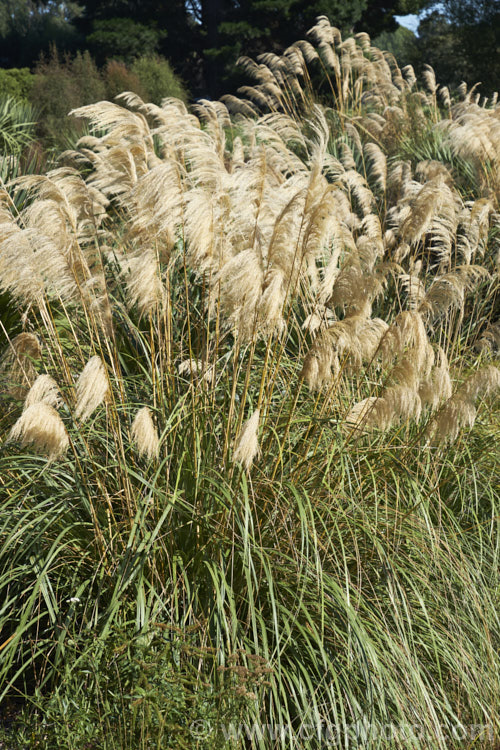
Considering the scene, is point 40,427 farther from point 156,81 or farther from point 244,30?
point 244,30

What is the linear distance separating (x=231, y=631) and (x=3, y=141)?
8.80 meters

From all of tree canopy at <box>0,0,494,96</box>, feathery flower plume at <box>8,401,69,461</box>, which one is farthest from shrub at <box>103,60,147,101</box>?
feathery flower plume at <box>8,401,69,461</box>

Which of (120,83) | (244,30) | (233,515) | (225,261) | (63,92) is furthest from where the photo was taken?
(244,30)

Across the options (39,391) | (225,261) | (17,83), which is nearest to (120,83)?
(17,83)

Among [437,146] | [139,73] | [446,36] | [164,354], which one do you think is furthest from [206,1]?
[164,354]

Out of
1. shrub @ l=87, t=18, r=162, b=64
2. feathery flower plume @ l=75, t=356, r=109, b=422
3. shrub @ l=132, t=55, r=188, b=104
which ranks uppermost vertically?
shrub @ l=87, t=18, r=162, b=64

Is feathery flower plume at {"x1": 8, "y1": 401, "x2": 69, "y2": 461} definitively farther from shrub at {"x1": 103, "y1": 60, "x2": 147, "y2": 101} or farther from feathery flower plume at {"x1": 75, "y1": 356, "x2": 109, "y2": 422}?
shrub at {"x1": 103, "y1": 60, "x2": 147, "y2": 101}

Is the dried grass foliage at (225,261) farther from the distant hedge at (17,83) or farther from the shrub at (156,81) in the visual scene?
the distant hedge at (17,83)

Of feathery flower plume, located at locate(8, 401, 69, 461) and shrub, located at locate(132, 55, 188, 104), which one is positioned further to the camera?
shrub, located at locate(132, 55, 188, 104)

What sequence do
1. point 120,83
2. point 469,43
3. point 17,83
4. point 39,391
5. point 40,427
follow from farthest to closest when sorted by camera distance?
point 469,43 → point 17,83 → point 120,83 → point 39,391 → point 40,427

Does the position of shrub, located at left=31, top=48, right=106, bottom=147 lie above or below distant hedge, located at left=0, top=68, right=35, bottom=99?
below

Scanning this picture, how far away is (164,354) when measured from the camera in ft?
12.7

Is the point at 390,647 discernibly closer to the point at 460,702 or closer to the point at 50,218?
the point at 460,702

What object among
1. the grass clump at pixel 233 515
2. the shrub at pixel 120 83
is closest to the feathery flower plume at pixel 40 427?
the grass clump at pixel 233 515
